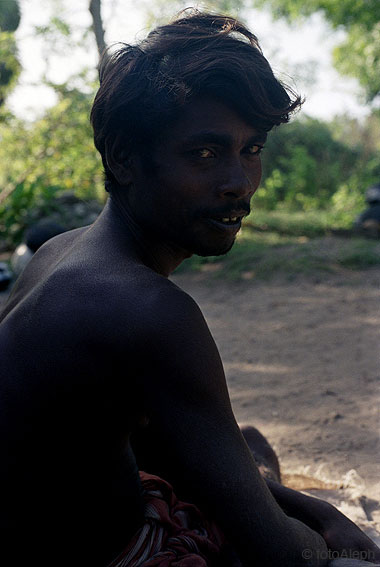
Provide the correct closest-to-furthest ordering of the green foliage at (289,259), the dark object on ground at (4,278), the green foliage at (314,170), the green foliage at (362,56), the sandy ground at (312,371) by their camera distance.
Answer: the sandy ground at (312,371)
the green foliage at (289,259)
the dark object on ground at (4,278)
the green foliage at (362,56)
the green foliage at (314,170)

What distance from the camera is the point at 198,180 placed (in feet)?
4.55

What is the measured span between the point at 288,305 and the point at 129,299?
4.14m

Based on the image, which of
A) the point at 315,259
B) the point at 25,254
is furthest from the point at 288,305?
the point at 25,254

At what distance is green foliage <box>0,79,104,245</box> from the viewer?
7867 mm

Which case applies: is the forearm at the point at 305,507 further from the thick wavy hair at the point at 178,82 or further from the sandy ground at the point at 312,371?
the thick wavy hair at the point at 178,82

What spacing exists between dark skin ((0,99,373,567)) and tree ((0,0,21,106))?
6977 mm

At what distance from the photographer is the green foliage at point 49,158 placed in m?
7.87

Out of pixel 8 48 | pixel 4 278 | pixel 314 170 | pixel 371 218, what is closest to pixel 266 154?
pixel 314 170

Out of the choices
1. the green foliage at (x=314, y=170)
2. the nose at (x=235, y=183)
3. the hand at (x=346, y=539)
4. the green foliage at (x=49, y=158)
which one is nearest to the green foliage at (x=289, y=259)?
the green foliage at (x=314, y=170)

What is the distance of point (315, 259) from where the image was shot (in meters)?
6.21

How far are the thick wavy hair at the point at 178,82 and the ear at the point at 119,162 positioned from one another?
0.01 meters

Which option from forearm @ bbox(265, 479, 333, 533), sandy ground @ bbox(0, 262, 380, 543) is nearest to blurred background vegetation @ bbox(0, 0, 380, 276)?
sandy ground @ bbox(0, 262, 380, 543)

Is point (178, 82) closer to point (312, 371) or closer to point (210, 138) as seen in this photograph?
point (210, 138)

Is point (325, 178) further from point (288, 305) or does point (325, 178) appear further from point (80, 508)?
point (80, 508)
